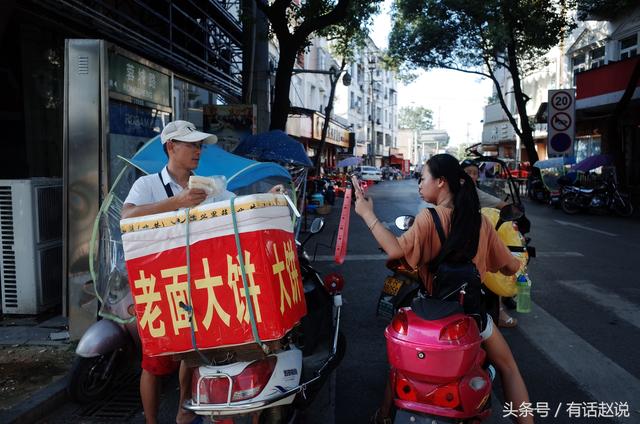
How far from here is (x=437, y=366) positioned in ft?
7.07

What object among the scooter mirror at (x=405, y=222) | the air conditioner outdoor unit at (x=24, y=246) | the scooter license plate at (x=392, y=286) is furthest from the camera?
the air conditioner outdoor unit at (x=24, y=246)

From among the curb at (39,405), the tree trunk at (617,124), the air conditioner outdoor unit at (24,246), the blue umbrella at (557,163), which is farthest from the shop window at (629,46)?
the curb at (39,405)

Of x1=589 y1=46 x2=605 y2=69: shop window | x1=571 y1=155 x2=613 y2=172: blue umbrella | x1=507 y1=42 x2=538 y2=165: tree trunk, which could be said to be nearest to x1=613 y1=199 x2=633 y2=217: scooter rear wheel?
x1=571 y1=155 x2=613 y2=172: blue umbrella

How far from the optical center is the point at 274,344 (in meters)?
2.22

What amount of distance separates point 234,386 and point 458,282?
112 cm

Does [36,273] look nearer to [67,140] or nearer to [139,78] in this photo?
A: [67,140]

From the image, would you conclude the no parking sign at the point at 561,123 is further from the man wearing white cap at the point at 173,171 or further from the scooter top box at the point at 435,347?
the scooter top box at the point at 435,347

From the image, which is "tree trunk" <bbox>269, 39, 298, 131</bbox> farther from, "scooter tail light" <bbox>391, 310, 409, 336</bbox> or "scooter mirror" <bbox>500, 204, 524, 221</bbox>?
"scooter tail light" <bbox>391, 310, 409, 336</bbox>

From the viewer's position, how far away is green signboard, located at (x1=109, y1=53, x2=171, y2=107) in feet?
15.9

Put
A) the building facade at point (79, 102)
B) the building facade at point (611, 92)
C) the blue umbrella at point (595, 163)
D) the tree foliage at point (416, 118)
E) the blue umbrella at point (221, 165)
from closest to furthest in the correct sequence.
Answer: the blue umbrella at point (221, 165) → the building facade at point (79, 102) → the building facade at point (611, 92) → the blue umbrella at point (595, 163) → the tree foliage at point (416, 118)

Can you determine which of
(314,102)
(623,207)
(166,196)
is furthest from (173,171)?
(314,102)

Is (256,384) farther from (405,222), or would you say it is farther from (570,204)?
(570,204)

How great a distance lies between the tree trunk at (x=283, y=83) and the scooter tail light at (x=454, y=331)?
9.80 metres

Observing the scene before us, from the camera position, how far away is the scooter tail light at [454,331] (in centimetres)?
218
